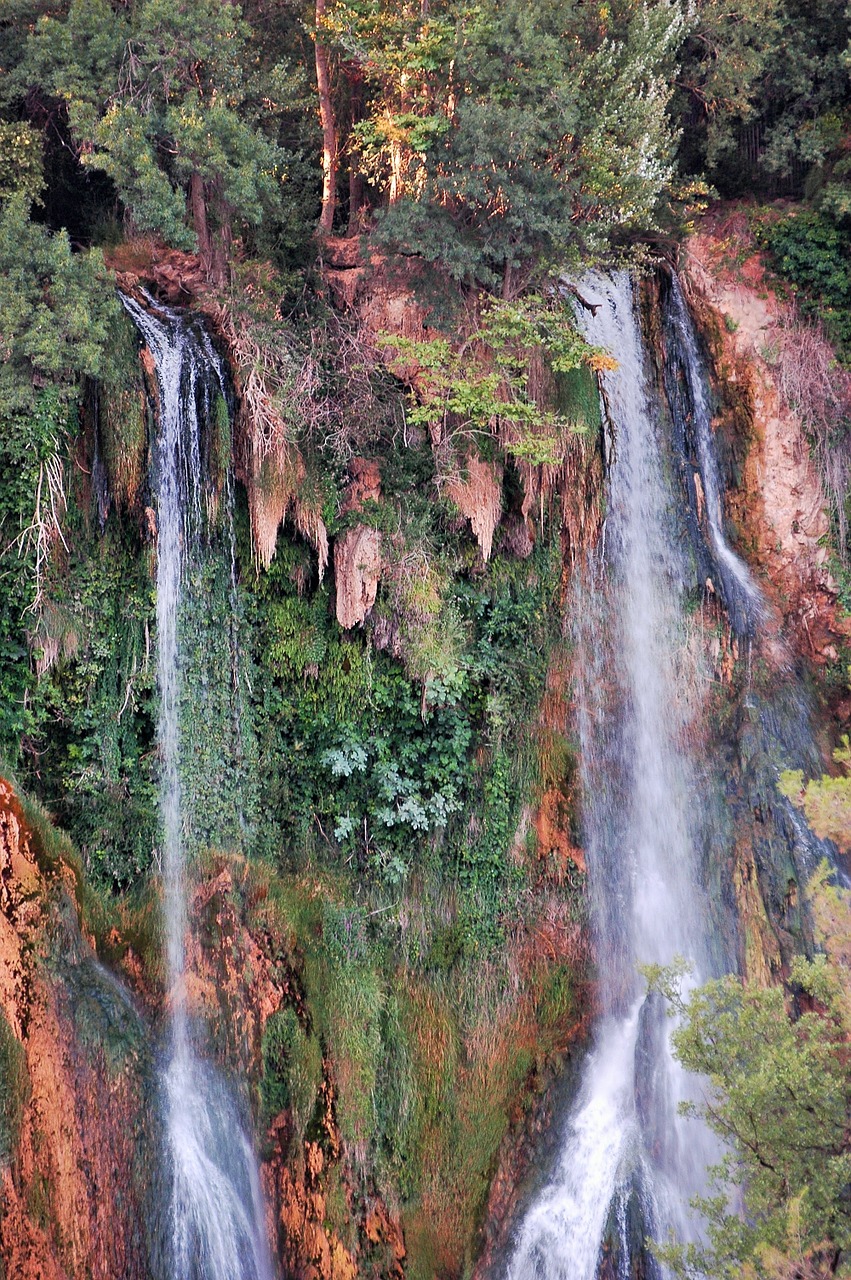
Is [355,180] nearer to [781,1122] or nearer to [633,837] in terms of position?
[633,837]

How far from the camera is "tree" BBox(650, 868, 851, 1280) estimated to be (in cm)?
570

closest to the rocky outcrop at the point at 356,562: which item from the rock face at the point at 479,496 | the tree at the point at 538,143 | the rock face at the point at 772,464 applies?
the rock face at the point at 479,496

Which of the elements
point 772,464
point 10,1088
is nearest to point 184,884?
point 10,1088

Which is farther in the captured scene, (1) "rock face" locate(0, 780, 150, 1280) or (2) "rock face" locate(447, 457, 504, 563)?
(2) "rock face" locate(447, 457, 504, 563)

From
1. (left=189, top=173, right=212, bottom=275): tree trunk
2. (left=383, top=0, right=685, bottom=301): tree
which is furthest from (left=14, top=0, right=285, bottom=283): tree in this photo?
(left=383, top=0, right=685, bottom=301): tree

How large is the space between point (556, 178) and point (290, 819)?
7.12 m

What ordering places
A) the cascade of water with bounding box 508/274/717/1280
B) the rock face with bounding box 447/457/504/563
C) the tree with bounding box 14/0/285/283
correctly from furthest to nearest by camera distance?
1. the rock face with bounding box 447/457/504/563
2. the tree with bounding box 14/0/285/283
3. the cascade of water with bounding box 508/274/717/1280

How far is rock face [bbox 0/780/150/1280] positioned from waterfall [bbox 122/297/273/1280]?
0.55 m

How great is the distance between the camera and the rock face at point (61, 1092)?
652cm

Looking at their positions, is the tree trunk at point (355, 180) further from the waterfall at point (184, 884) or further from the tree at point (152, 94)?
the waterfall at point (184, 884)

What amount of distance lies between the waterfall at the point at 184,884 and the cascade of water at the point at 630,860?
104 inches

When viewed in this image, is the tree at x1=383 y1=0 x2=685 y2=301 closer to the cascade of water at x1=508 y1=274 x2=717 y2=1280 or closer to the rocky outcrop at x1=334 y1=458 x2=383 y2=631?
the cascade of water at x1=508 y1=274 x2=717 y2=1280

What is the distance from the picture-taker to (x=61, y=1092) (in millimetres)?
6871

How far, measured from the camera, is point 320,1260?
827cm
